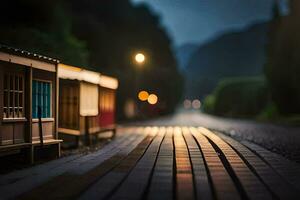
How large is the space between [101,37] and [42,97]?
3498 centimetres

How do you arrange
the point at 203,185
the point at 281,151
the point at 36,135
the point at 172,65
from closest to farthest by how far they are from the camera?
the point at 203,185 < the point at 36,135 < the point at 281,151 < the point at 172,65

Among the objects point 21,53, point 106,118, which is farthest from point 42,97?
point 106,118

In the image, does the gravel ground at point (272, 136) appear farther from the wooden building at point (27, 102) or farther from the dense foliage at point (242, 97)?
the dense foliage at point (242, 97)

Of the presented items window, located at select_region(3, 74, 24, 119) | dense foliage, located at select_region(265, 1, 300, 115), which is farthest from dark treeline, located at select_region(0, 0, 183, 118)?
dense foliage, located at select_region(265, 1, 300, 115)

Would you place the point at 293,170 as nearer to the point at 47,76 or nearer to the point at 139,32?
the point at 47,76

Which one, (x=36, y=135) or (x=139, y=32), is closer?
(x=36, y=135)

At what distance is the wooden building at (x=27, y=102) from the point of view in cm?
1175

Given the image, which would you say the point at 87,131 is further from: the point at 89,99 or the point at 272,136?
the point at 272,136

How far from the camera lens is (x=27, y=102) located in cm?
1271

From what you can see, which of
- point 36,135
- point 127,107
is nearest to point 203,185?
point 36,135

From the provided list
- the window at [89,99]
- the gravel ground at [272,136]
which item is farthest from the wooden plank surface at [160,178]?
the window at [89,99]

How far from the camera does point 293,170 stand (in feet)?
34.7

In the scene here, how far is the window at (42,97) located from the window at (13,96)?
2.87 ft

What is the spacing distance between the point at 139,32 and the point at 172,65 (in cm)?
1696
